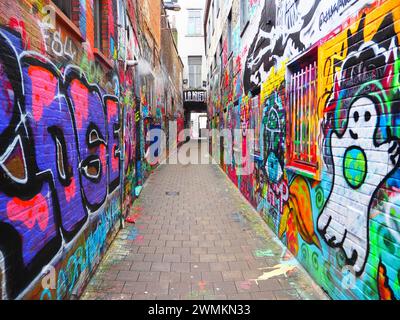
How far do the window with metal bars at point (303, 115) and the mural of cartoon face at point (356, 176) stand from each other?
51cm

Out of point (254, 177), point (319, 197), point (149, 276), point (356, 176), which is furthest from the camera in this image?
point (254, 177)

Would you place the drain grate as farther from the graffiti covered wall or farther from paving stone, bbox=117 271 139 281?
paving stone, bbox=117 271 139 281

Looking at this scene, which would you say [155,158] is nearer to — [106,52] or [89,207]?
[106,52]

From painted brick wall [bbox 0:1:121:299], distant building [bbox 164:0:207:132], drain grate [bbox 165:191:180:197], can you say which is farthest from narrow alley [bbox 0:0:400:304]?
distant building [bbox 164:0:207:132]

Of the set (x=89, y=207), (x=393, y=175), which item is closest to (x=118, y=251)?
(x=89, y=207)

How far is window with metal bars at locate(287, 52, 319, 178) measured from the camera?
356cm

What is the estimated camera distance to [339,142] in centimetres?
286

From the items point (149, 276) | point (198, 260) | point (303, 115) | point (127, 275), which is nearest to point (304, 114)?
point (303, 115)

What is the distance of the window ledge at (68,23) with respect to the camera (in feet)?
8.45

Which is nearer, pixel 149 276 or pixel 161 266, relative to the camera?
pixel 149 276

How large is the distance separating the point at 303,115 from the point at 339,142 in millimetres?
1168

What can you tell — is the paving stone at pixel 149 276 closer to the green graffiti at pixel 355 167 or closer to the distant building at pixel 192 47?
the green graffiti at pixel 355 167

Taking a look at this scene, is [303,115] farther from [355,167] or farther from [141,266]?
[141,266]

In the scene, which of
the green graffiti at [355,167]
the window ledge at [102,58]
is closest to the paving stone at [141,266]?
the green graffiti at [355,167]
